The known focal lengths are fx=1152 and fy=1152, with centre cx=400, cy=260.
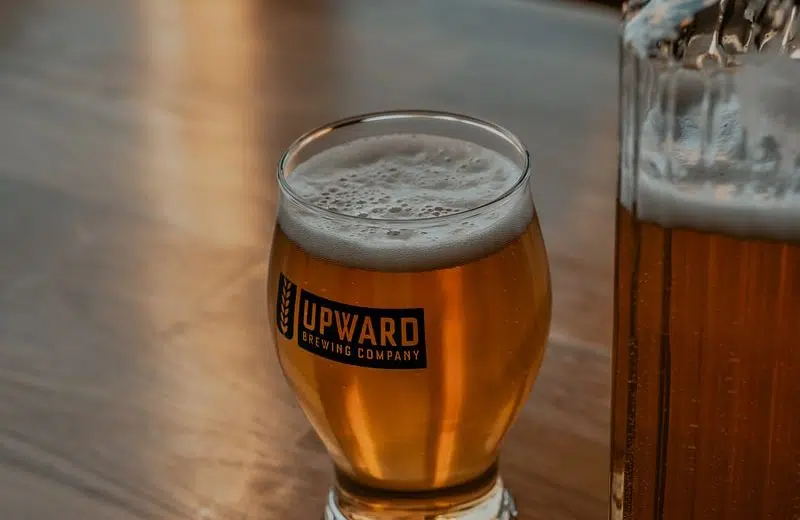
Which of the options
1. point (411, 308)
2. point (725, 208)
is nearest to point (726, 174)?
point (725, 208)

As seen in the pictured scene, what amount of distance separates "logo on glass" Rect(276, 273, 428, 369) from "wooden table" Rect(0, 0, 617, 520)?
153 millimetres

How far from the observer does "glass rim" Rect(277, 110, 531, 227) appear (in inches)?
22.6

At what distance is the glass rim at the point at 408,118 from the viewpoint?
0.57 meters

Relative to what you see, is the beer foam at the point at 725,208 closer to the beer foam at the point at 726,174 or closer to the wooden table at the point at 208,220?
the beer foam at the point at 726,174

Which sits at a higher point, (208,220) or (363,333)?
(363,333)

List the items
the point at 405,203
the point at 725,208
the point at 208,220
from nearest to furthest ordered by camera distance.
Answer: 1. the point at 725,208
2. the point at 405,203
3. the point at 208,220

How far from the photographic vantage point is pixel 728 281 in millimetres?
532

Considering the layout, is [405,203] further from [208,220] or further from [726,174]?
[208,220]

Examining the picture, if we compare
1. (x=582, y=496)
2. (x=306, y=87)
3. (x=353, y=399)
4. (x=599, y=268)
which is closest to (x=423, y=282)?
(x=353, y=399)

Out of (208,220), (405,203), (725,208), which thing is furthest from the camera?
(208,220)

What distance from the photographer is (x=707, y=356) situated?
1.82ft

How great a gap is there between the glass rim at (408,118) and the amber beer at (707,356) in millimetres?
65

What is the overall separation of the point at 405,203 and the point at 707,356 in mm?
178

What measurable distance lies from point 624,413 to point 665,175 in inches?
5.3
